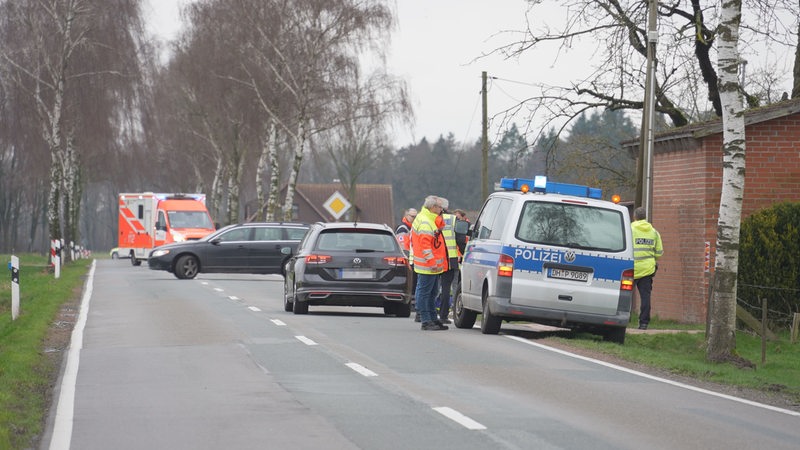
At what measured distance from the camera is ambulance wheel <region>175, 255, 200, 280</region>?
36344 millimetres

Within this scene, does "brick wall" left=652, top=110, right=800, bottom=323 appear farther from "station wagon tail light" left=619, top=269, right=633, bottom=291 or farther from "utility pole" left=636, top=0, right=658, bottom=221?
"station wagon tail light" left=619, top=269, right=633, bottom=291

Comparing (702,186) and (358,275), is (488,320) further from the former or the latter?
(702,186)

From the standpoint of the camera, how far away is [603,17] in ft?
89.6

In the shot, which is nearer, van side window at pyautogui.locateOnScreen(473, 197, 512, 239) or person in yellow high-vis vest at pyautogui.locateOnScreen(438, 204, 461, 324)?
van side window at pyautogui.locateOnScreen(473, 197, 512, 239)

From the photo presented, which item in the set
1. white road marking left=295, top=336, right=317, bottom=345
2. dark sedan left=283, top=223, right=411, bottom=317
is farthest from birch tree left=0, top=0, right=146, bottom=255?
white road marking left=295, top=336, right=317, bottom=345

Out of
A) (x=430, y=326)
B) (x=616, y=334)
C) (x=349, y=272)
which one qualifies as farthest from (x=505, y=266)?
(x=349, y=272)

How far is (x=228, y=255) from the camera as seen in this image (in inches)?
1432

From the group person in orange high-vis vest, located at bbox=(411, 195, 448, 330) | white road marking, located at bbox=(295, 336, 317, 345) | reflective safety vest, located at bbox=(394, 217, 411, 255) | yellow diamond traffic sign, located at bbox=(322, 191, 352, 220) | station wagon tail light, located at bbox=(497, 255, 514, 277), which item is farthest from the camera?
yellow diamond traffic sign, located at bbox=(322, 191, 352, 220)

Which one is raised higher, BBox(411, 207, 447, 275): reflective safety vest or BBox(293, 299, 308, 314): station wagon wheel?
BBox(411, 207, 447, 275): reflective safety vest

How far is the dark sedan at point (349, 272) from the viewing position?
21.6 metres

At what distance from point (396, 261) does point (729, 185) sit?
7.49m

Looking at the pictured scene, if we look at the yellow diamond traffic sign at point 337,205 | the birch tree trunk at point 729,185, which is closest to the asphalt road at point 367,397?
the birch tree trunk at point 729,185

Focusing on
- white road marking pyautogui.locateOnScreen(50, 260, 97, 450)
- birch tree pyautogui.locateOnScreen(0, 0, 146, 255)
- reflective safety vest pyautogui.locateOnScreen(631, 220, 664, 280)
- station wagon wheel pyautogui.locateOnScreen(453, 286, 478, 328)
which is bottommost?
white road marking pyautogui.locateOnScreen(50, 260, 97, 450)

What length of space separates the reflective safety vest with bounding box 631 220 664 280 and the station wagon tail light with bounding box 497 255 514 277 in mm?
4021
